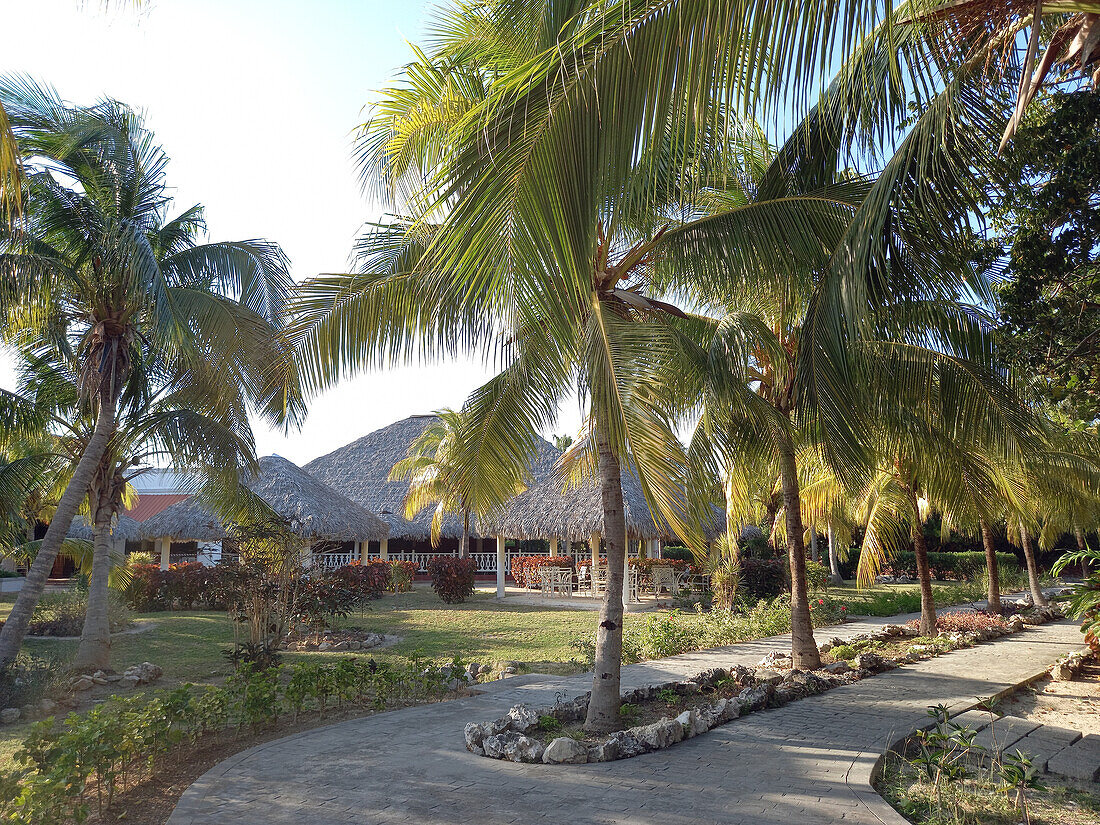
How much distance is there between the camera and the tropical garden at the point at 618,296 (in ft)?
9.04

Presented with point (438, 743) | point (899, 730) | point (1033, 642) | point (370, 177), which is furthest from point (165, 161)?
point (1033, 642)

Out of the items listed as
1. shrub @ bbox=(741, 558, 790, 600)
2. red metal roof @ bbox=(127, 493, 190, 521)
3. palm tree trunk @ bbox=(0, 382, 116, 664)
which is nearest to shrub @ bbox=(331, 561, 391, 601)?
shrub @ bbox=(741, 558, 790, 600)

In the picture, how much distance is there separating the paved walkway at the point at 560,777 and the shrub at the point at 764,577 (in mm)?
9948

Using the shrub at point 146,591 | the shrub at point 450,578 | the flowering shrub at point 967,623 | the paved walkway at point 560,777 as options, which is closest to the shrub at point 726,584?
the flowering shrub at point 967,623

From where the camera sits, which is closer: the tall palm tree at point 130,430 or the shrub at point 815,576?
Result: the tall palm tree at point 130,430

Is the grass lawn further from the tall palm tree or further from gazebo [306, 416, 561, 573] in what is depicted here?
gazebo [306, 416, 561, 573]

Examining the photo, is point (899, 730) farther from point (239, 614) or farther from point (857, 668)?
point (239, 614)

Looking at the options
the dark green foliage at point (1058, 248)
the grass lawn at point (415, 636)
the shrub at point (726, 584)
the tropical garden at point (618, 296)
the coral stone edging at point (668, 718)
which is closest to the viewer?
the tropical garden at point (618, 296)

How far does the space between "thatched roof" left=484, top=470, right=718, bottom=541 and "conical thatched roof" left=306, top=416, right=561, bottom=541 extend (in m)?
2.14

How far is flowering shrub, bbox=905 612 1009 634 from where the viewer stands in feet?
39.8

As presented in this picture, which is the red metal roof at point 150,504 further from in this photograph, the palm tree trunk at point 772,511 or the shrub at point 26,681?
the shrub at point 26,681

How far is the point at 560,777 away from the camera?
4.86 meters

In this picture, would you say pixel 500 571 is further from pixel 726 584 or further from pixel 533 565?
pixel 726 584

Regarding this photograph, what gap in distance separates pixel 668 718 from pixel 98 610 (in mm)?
7528
